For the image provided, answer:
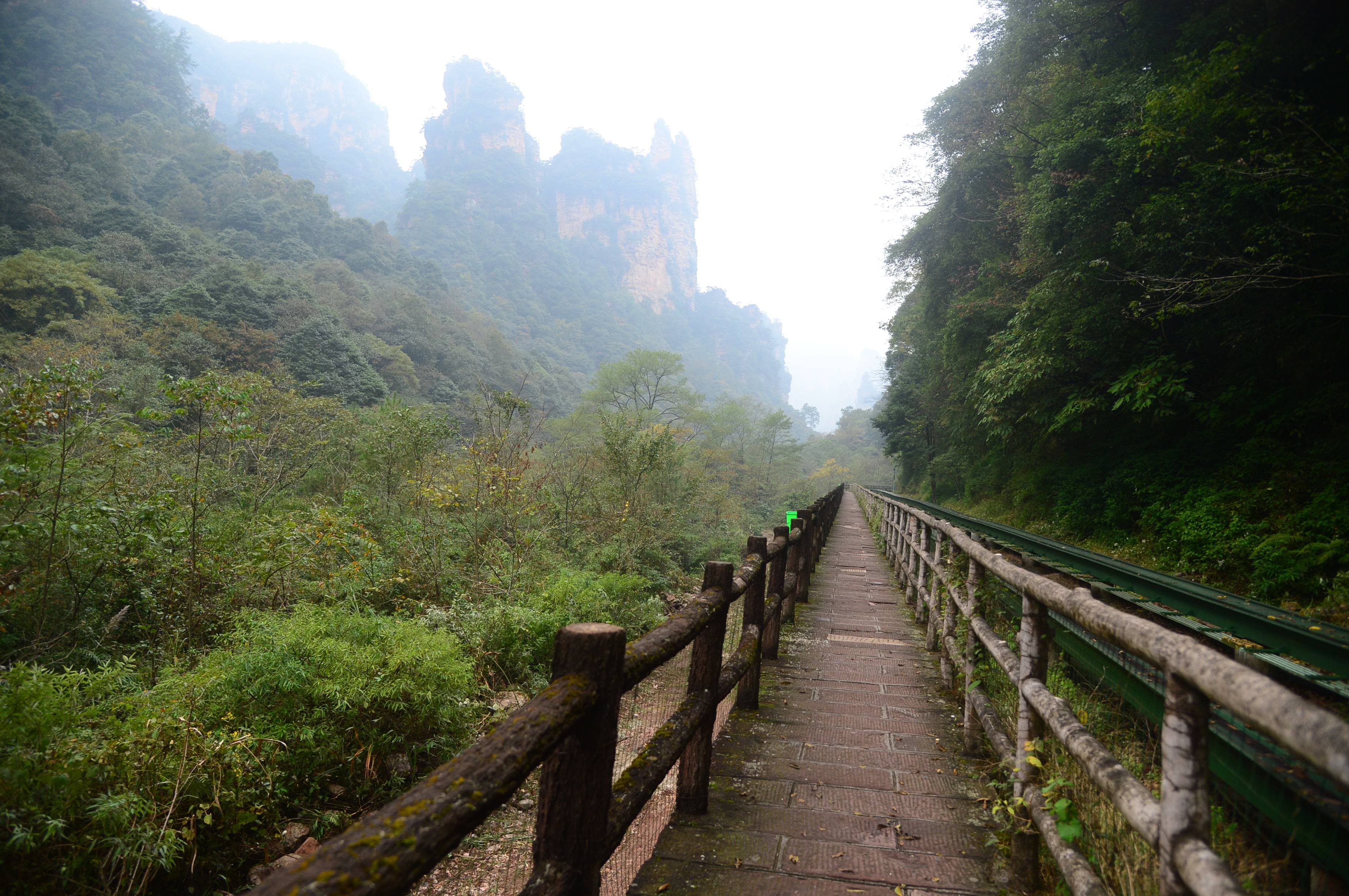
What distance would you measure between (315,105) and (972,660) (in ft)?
547

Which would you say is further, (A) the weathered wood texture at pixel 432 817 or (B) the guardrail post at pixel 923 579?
(B) the guardrail post at pixel 923 579

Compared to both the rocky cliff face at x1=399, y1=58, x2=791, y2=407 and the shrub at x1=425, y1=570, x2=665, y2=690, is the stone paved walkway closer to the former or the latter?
→ the shrub at x1=425, y1=570, x2=665, y2=690

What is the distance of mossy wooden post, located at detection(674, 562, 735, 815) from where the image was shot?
106 inches

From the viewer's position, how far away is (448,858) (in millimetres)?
3750

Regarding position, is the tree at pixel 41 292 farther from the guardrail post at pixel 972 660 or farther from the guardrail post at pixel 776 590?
the guardrail post at pixel 972 660

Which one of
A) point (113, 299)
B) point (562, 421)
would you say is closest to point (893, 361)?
point (562, 421)

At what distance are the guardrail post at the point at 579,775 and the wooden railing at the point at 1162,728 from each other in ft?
3.76

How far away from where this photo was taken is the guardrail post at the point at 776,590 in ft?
15.6

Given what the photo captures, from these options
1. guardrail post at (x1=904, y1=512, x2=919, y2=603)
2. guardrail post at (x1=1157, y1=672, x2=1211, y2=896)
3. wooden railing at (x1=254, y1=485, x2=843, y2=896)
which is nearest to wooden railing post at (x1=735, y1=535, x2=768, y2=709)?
wooden railing at (x1=254, y1=485, x2=843, y2=896)

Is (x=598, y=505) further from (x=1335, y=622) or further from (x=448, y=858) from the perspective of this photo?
(x=1335, y=622)

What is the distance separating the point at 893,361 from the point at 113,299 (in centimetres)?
3656

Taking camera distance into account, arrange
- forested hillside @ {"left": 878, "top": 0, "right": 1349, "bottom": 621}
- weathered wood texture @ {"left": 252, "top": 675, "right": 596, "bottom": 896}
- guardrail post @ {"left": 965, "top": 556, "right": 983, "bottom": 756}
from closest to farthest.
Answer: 1. weathered wood texture @ {"left": 252, "top": 675, "right": 596, "bottom": 896}
2. guardrail post @ {"left": 965, "top": 556, "right": 983, "bottom": 756}
3. forested hillside @ {"left": 878, "top": 0, "right": 1349, "bottom": 621}

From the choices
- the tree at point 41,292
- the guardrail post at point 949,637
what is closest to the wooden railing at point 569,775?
the guardrail post at point 949,637

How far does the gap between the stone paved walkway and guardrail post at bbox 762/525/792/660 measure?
0.43ft
